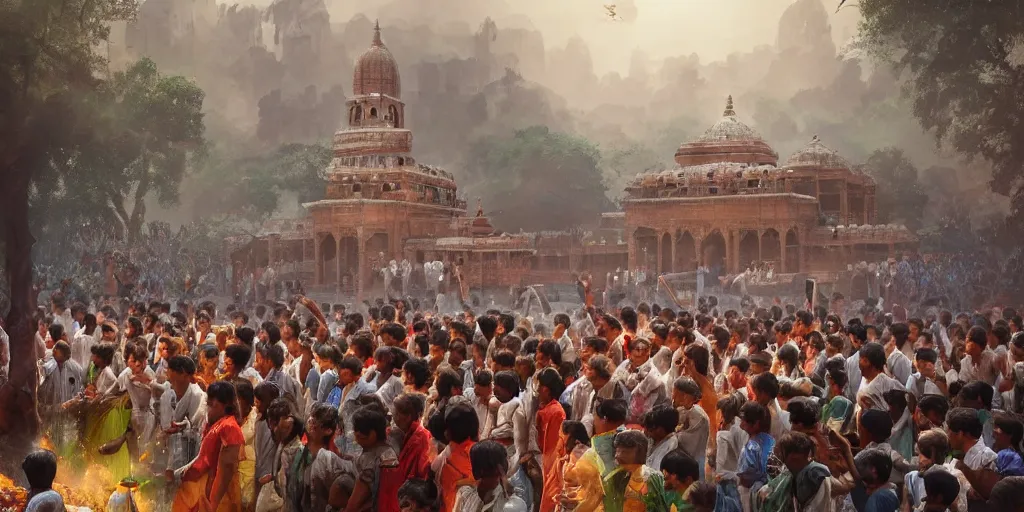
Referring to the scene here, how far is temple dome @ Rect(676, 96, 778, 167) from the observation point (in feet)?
91.8

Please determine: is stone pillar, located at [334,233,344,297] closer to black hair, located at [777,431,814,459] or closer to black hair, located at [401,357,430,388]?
black hair, located at [401,357,430,388]

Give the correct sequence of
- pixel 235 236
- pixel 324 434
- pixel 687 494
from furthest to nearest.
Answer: pixel 235 236, pixel 324 434, pixel 687 494

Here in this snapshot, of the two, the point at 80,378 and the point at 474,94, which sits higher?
the point at 474,94

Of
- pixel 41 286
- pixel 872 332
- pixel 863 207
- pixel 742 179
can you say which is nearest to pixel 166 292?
pixel 41 286

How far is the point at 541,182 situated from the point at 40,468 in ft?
93.8

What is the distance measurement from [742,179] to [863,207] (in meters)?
3.51

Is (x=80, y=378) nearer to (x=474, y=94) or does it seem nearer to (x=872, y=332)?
(x=872, y=332)

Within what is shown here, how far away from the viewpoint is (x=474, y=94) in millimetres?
34438

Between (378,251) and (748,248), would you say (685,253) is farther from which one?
(378,251)

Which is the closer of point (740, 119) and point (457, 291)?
point (457, 291)

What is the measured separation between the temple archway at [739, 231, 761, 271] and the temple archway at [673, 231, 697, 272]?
4.01 ft

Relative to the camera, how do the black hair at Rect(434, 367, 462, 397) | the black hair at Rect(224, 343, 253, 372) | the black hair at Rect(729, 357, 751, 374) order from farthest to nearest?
the black hair at Rect(729, 357, 751, 374) → the black hair at Rect(224, 343, 253, 372) → the black hair at Rect(434, 367, 462, 397)

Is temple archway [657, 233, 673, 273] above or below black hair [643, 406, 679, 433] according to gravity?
above

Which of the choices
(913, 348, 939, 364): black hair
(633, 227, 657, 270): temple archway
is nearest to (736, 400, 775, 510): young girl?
(913, 348, 939, 364): black hair
